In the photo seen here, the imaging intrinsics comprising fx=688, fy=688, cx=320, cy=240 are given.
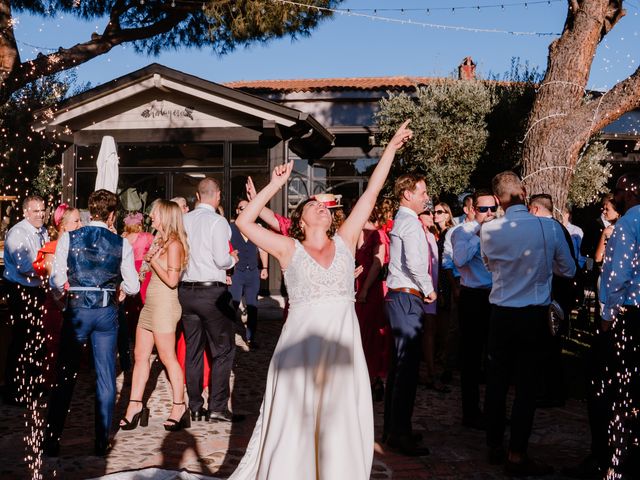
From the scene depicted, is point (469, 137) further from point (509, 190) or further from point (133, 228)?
point (509, 190)

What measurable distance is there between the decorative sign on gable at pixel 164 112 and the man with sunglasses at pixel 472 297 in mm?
9825

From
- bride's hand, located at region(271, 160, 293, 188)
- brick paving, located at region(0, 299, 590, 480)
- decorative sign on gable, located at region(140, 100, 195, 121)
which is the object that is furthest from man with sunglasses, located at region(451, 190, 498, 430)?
decorative sign on gable, located at region(140, 100, 195, 121)

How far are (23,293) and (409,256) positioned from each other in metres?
3.72

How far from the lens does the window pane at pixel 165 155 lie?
1460 centimetres

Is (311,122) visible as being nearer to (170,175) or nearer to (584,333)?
(170,175)

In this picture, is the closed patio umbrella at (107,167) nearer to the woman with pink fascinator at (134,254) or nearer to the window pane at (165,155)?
the window pane at (165,155)

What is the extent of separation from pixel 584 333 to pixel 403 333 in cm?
648

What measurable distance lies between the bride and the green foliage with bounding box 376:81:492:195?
1255 cm

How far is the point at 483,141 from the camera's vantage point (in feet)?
52.4

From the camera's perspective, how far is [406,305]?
5008 millimetres

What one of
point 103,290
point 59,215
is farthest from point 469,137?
point 103,290

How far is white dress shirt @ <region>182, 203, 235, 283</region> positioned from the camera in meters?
5.66

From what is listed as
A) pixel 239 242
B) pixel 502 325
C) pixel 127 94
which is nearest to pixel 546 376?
pixel 502 325

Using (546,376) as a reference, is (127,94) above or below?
above
